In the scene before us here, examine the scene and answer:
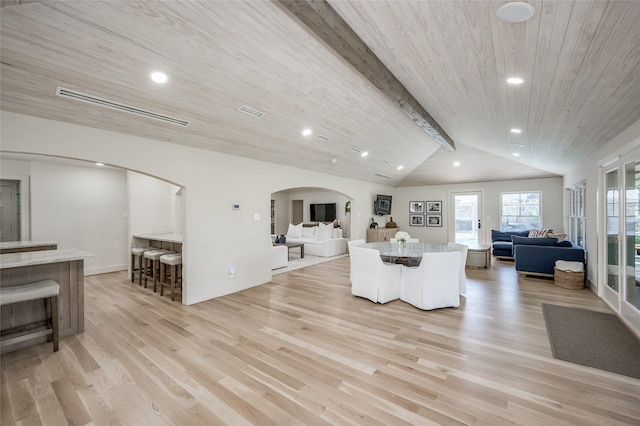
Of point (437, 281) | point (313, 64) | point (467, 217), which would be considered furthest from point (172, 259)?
point (467, 217)

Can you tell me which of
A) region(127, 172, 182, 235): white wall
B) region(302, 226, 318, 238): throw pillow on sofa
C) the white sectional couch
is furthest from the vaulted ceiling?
region(302, 226, 318, 238): throw pillow on sofa

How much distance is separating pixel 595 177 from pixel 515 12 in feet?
14.6

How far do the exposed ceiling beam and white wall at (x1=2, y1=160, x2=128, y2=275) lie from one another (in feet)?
20.9

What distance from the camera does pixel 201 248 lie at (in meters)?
4.47

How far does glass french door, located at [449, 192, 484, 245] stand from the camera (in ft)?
31.5

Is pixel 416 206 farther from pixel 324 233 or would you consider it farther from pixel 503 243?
pixel 324 233

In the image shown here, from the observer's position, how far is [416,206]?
10.8m

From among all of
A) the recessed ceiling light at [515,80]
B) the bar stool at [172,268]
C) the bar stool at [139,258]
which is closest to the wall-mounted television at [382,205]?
the bar stool at [172,268]

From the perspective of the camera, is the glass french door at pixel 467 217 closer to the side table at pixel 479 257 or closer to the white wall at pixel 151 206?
the side table at pixel 479 257

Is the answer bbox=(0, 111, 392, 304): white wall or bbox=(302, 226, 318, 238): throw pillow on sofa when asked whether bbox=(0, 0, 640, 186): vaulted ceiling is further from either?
bbox=(302, 226, 318, 238): throw pillow on sofa

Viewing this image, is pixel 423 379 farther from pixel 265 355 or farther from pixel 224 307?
pixel 224 307

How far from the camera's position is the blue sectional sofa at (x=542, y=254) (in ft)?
17.7

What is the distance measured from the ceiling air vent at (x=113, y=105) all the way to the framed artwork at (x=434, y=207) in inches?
360

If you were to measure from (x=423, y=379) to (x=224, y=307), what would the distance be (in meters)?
2.95
